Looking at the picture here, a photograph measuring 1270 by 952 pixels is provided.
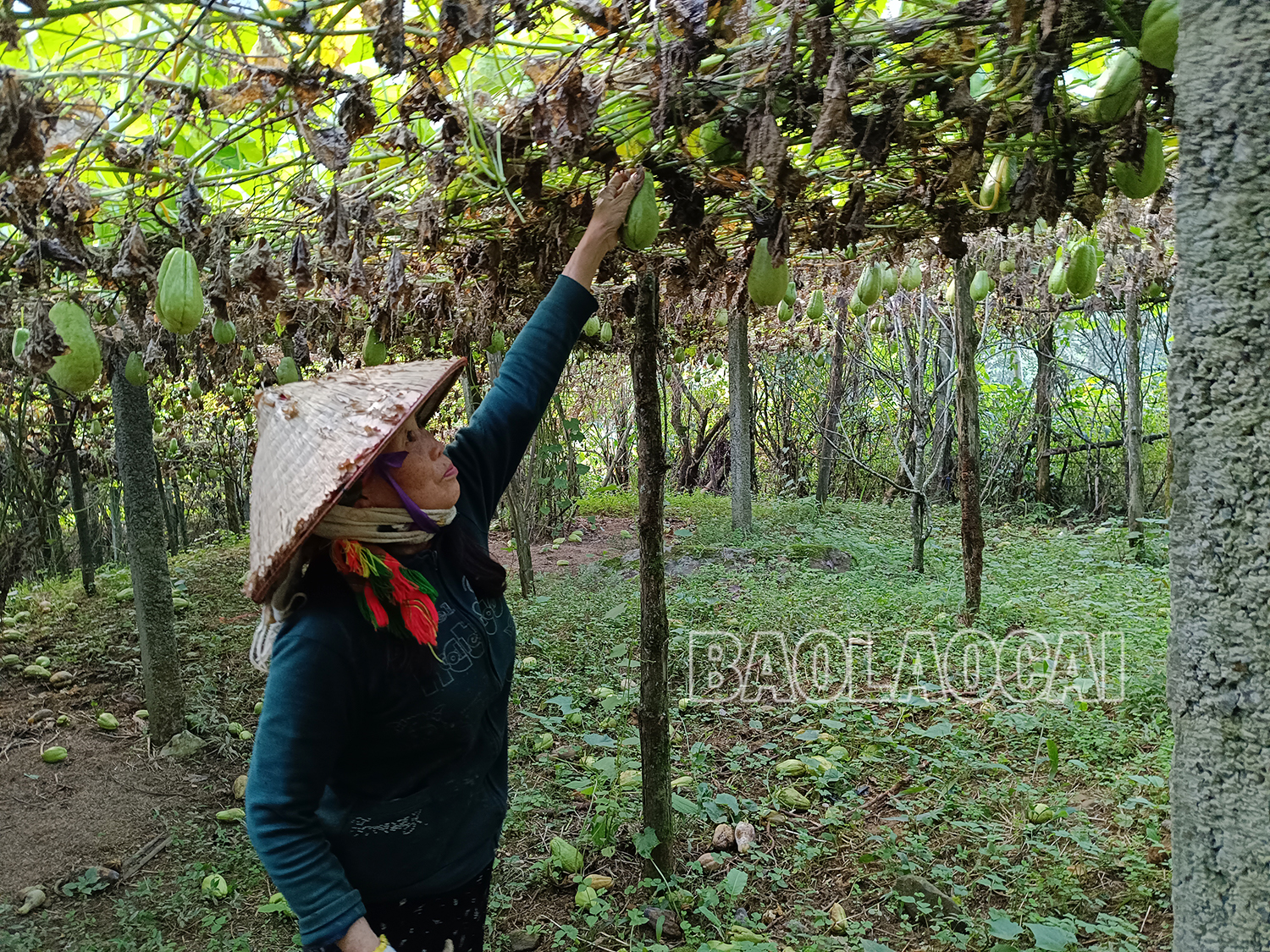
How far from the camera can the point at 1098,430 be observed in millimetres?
9484

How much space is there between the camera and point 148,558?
395 cm

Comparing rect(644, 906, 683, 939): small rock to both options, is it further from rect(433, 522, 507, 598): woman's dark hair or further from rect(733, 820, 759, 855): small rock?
rect(433, 522, 507, 598): woman's dark hair

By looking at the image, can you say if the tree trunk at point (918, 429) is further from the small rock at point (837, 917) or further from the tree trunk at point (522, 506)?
the small rock at point (837, 917)

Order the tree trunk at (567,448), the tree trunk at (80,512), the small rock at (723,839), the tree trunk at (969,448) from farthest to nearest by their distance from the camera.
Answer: the tree trunk at (567,448)
the tree trunk at (80,512)
the tree trunk at (969,448)
the small rock at (723,839)

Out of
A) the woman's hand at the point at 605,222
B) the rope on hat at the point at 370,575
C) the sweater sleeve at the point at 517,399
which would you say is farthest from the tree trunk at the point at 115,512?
the rope on hat at the point at 370,575

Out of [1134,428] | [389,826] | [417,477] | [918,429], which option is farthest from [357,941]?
[1134,428]

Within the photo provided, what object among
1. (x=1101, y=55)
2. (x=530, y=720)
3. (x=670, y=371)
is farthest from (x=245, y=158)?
(x=670, y=371)

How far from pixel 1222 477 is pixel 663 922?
226 cm

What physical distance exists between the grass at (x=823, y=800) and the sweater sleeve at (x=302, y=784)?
130cm

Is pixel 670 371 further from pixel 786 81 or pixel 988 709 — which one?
pixel 786 81

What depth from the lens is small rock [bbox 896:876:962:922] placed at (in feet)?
8.29

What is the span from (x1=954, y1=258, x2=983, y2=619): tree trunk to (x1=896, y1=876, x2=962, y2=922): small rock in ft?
8.14

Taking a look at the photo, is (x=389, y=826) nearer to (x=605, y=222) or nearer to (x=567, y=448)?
(x=605, y=222)

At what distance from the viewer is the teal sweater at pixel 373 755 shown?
4.32 ft
